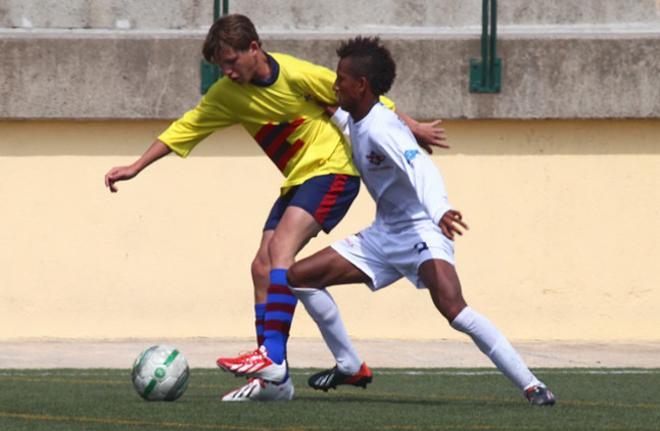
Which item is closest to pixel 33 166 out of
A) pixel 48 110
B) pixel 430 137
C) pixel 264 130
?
pixel 48 110

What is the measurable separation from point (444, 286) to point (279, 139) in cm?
138

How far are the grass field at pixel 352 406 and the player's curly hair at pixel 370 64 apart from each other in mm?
1442

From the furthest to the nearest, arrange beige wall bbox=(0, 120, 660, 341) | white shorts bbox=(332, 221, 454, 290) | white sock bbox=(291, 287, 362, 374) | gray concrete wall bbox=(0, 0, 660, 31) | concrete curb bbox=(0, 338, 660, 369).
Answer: gray concrete wall bbox=(0, 0, 660, 31)
beige wall bbox=(0, 120, 660, 341)
concrete curb bbox=(0, 338, 660, 369)
white sock bbox=(291, 287, 362, 374)
white shorts bbox=(332, 221, 454, 290)

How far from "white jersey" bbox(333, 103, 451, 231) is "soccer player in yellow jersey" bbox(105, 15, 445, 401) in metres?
0.36

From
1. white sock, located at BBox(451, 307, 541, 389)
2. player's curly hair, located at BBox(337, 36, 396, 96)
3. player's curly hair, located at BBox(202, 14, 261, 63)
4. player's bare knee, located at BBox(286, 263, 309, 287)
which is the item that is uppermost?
player's curly hair, located at BBox(202, 14, 261, 63)

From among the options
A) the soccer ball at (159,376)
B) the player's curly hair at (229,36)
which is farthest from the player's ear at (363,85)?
the soccer ball at (159,376)

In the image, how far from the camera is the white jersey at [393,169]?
7160 millimetres

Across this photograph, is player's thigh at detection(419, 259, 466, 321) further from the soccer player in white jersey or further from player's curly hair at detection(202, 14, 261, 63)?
player's curly hair at detection(202, 14, 261, 63)

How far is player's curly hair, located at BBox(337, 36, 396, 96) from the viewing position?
25.0 ft

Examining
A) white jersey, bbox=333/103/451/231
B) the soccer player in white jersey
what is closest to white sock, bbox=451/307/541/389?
the soccer player in white jersey

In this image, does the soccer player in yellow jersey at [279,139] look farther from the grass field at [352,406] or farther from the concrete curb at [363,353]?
the concrete curb at [363,353]

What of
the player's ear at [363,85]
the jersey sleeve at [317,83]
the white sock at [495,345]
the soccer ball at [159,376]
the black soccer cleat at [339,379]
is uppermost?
the player's ear at [363,85]

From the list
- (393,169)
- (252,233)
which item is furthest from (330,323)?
(252,233)

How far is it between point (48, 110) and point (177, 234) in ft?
4.30
